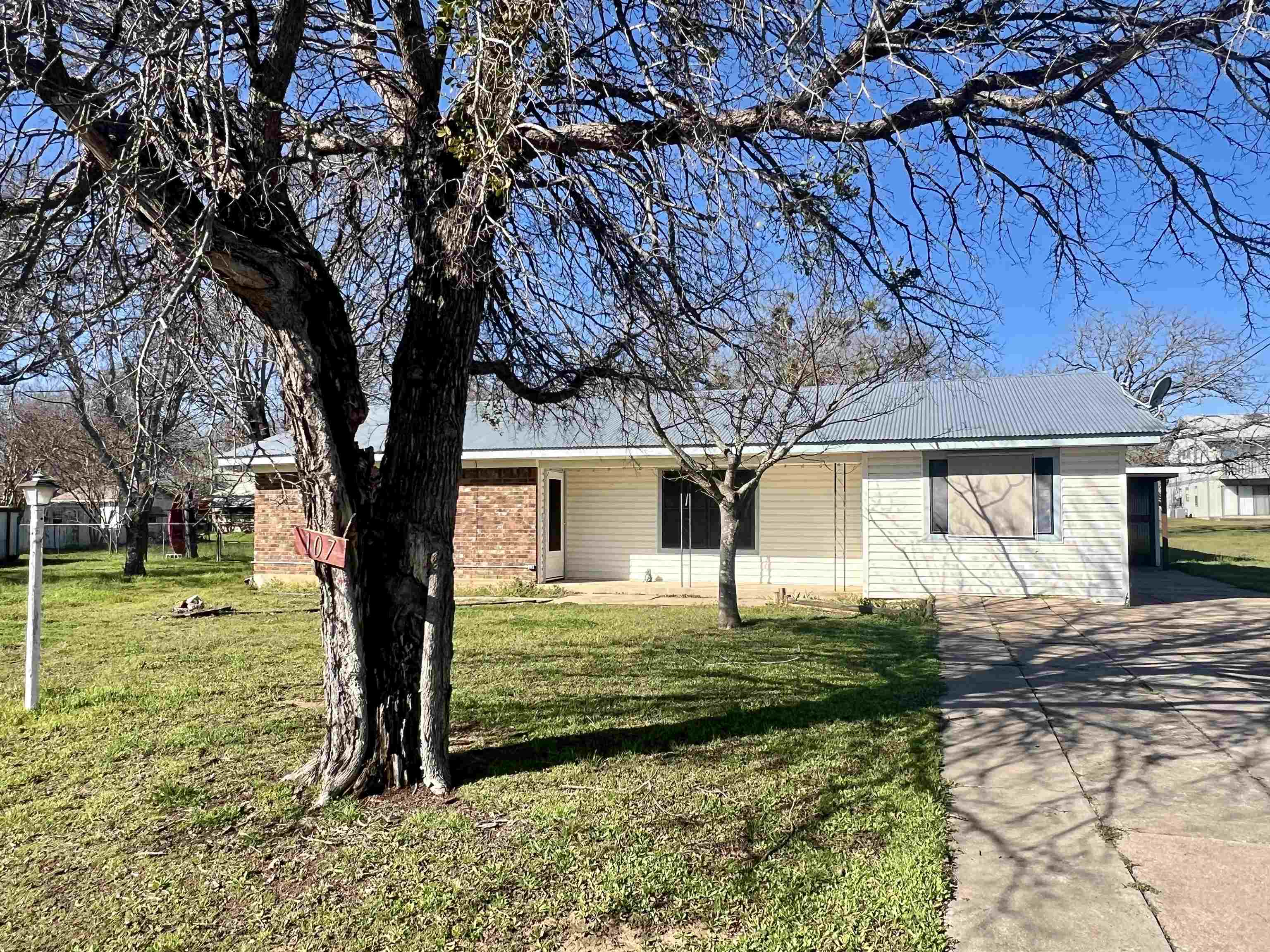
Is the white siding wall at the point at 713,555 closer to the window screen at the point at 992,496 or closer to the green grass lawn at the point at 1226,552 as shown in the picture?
the window screen at the point at 992,496

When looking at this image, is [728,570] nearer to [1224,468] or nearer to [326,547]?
[326,547]

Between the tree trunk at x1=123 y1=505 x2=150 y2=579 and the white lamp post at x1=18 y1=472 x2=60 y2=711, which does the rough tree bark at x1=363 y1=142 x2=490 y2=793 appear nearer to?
the white lamp post at x1=18 y1=472 x2=60 y2=711

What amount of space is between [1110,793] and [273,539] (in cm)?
1636

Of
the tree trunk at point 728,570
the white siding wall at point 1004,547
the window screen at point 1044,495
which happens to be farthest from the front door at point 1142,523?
the tree trunk at point 728,570

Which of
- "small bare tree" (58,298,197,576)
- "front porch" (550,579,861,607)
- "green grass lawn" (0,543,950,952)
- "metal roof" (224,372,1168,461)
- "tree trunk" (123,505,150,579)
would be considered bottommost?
"green grass lawn" (0,543,950,952)

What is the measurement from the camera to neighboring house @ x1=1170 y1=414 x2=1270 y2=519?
33125 mm

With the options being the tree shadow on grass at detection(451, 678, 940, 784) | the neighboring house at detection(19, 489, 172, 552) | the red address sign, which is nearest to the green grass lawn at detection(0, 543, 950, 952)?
the tree shadow on grass at detection(451, 678, 940, 784)

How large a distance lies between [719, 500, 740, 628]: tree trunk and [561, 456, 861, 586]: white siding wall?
13.8ft

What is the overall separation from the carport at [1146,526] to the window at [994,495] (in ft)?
30.7

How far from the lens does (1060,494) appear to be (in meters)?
12.8

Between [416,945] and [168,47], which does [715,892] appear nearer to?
[416,945]

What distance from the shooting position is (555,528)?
1681 cm

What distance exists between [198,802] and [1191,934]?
4651 mm

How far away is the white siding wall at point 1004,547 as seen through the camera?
41.3 feet
